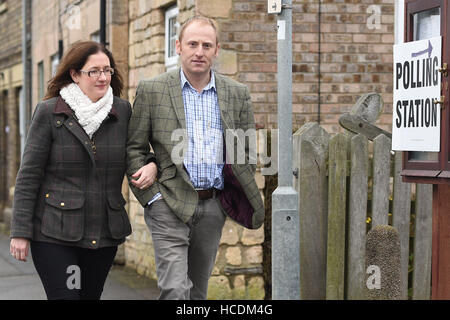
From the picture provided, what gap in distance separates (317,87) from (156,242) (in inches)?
154

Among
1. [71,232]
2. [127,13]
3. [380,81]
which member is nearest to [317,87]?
[380,81]

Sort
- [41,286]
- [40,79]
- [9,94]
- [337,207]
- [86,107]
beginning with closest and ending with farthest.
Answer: [86,107] → [337,207] → [41,286] → [40,79] → [9,94]

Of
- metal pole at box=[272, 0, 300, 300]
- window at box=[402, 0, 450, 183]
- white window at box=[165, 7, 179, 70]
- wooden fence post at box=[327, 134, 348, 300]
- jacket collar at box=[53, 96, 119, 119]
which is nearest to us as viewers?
jacket collar at box=[53, 96, 119, 119]

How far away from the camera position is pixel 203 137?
15.3 ft

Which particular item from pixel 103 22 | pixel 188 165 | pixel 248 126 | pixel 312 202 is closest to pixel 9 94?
pixel 103 22

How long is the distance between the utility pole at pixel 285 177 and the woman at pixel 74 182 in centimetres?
99

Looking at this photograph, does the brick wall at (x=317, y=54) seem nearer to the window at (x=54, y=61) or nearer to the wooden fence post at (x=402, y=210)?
the wooden fence post at (x=402, y=210)

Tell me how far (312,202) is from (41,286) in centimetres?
399

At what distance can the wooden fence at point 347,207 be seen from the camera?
21.0 feet

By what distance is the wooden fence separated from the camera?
639cm

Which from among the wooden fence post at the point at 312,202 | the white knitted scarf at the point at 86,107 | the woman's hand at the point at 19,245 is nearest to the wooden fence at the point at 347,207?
the wooden fence post at the point at 312,202

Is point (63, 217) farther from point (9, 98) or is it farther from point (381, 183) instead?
point (9, 98)

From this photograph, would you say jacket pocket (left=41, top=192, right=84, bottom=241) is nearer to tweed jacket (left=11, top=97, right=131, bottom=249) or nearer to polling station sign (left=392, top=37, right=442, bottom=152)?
tweed jacket (left=11, top=97, right=131, bottom=249)

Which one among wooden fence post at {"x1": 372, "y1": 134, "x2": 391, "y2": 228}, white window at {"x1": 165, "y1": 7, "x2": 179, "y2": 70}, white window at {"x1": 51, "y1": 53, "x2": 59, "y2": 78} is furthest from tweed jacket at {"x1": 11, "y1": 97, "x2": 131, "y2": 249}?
white window at {"x1": 51, "y1": 53, "x2": 59, "y2": 78}
